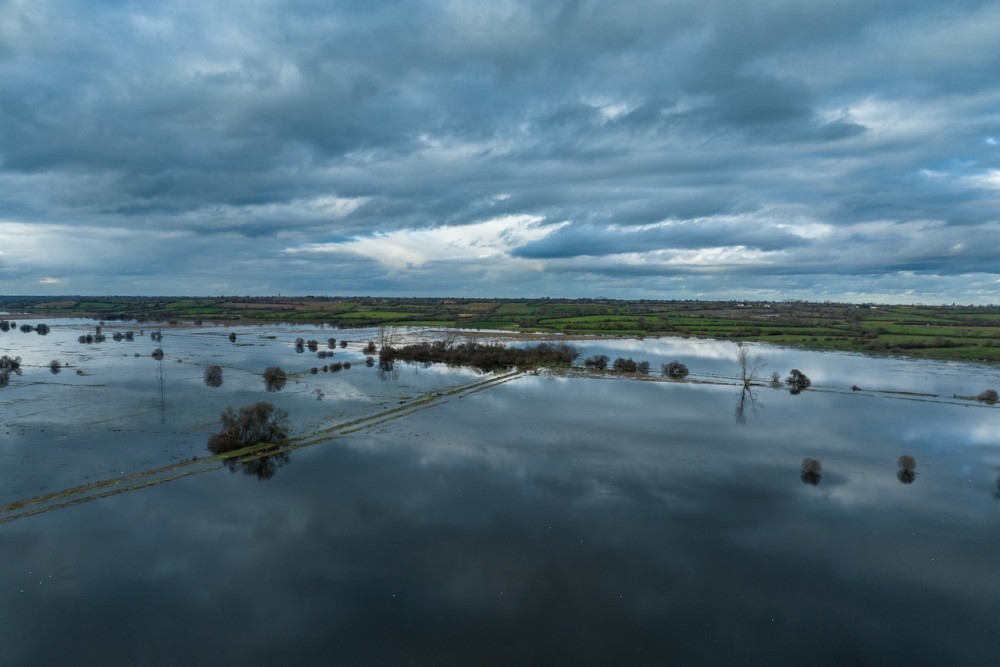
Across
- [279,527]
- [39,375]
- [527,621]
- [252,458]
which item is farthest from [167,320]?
[527,621]

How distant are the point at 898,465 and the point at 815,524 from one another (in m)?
11.4

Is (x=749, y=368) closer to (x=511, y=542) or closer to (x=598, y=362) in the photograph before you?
(x=598, y=362)

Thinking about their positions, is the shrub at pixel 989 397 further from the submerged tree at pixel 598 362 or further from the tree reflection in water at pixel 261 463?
the tree reflection in water at pixel 261 463

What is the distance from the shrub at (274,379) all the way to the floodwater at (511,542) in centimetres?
943

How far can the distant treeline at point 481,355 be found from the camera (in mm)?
68875

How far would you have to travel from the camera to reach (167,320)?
468 ft

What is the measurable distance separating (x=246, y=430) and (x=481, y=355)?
129ft

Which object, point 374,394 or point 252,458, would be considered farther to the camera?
point 374,394

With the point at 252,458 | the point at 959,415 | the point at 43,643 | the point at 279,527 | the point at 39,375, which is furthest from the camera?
the point at 39,375

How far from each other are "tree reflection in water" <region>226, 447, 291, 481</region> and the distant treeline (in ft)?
125

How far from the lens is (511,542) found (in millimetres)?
20672

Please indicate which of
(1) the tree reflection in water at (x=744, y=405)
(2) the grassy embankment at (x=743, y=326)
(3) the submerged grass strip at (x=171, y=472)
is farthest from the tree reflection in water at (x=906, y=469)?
(2) the grassy embankment at (x=743, y=326)

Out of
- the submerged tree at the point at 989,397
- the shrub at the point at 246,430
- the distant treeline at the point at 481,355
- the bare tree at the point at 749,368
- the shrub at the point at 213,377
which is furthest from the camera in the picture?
the distant treeline at the point at 481,355

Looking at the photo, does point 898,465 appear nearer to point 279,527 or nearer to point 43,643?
point 279,527
